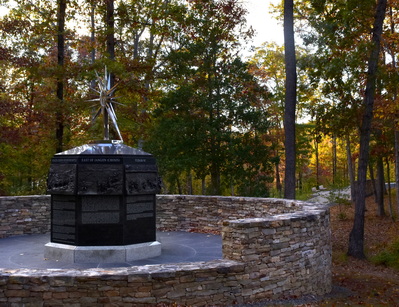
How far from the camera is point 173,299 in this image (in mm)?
6566

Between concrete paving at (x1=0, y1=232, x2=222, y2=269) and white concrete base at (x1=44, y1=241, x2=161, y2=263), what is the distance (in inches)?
5.1

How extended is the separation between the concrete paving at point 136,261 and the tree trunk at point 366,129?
5018mm

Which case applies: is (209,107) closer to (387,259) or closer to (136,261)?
(387,259)

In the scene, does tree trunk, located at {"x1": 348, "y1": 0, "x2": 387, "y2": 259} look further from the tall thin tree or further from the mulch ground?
the tall thin tree

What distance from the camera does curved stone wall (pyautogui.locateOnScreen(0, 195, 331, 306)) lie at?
6297 millimetres

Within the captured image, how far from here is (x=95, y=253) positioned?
8773mm

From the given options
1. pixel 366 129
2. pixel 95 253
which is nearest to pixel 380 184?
pixel 366 129

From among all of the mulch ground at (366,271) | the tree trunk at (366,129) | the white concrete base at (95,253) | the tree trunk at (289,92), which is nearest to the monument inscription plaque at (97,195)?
the white concrete base at (95,253)

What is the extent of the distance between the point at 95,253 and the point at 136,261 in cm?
81

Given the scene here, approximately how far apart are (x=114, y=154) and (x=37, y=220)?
4739 millimetres

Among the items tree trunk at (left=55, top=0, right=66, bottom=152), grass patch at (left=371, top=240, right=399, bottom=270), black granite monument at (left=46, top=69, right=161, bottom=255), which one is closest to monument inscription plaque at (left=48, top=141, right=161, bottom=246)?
black granite monument at (left=46, top=69, right=161, bottom=255)

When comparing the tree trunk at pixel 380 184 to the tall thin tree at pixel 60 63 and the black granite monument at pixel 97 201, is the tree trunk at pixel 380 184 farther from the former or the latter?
the black granite monument at pixel 97 201

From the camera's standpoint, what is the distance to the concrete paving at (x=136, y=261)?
8.61 metres

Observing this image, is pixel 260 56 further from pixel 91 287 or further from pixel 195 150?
pixel 91 287
